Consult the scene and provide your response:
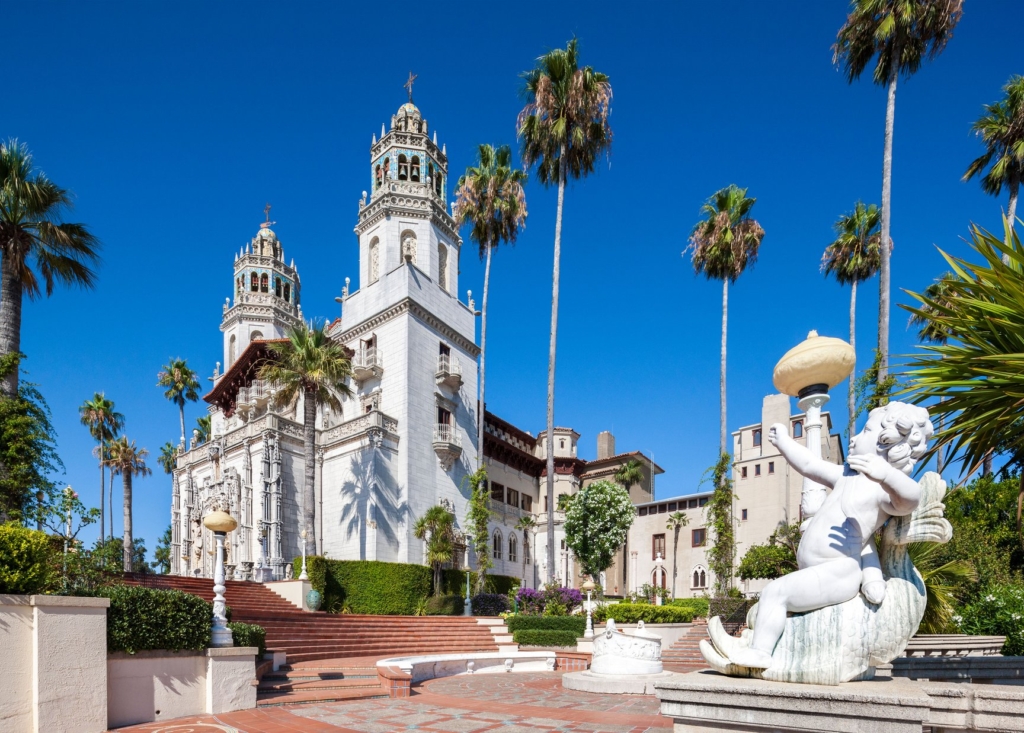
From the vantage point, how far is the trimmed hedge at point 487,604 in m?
29.5

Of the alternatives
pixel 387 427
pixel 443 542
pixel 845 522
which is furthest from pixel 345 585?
pixel 845 522

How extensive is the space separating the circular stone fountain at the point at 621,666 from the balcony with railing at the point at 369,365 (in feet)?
70.9

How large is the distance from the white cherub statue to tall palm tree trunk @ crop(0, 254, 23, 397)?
55.9ft

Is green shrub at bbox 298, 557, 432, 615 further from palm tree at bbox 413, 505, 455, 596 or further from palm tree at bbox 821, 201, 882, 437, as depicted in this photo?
palm tree at bbox 821, 201, 882, 437

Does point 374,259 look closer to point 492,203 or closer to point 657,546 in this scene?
point 492,203

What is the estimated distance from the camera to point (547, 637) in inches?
870

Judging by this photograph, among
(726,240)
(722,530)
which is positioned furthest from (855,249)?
(722,530)

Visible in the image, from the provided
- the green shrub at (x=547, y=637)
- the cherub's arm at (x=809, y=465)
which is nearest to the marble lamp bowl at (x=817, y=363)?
the cherub's arm at (x=809, y=465)

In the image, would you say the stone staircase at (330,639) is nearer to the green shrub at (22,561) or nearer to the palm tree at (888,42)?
the green shrub at (22,561)

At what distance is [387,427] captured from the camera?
3109 cm

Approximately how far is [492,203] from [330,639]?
69.7 ft

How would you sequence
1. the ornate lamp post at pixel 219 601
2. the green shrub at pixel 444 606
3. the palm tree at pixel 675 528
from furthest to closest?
the palm tree at pixel 675 528
the green shrub at pixel 444 606
the ornate lamp post at pixel 219 601

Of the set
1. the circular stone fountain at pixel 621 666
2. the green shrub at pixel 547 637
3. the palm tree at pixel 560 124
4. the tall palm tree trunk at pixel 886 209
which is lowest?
the green shrub at pixel 547 637

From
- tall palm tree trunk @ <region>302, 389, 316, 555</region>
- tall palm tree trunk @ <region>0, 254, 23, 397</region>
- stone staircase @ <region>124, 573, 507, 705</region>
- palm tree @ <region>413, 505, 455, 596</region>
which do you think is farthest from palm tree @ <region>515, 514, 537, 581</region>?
tall palm tree trunk @ <region>0, 254, 23, 397</region>
